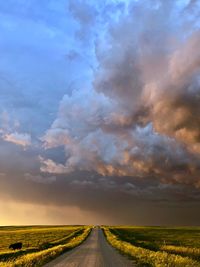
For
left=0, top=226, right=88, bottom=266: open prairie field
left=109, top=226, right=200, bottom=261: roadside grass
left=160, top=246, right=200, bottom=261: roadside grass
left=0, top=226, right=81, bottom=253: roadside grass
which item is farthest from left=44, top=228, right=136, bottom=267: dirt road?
left=0, top=226, right=81, bottom=253: roadside grass

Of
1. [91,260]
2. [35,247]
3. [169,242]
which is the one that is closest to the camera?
[91,260]

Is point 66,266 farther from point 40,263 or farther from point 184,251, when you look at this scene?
point 184,251

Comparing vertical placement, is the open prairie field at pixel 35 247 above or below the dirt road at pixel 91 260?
above

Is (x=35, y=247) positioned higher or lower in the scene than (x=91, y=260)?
higher

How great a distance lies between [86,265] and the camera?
2178cm

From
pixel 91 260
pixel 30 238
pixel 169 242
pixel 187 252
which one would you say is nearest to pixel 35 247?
pixel 187 252

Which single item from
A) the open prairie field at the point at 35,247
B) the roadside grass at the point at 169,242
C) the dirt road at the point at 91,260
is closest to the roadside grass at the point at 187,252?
the roadside grass at the point at 169,242

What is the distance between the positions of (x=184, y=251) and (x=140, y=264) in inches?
598

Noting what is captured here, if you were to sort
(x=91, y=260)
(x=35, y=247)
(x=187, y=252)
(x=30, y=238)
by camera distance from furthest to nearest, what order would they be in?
(x=30, y=238), (x=35, y=247), (x=187, y=252), (x=91, y=260)

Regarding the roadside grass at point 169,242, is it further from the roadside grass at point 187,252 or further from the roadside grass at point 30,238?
the roadside grass at point 30,238

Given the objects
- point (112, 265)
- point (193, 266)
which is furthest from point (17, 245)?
point (193, 266)

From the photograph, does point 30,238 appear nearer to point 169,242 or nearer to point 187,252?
point 169,242

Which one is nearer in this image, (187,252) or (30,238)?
(187,252)

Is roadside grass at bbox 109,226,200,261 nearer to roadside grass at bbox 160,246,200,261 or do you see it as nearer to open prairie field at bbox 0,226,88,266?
roadside grass at bbox 160,246,200,261
